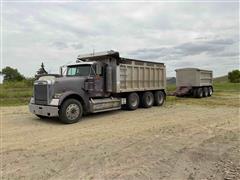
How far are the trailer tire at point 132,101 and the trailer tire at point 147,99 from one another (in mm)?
610

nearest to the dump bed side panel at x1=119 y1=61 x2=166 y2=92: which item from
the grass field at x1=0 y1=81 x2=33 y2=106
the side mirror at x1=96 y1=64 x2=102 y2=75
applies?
the side mirror at x1=96 y1=64 x2=102 y2=75

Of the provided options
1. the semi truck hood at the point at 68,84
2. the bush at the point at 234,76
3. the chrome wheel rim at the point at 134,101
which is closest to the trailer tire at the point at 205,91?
the chrome wheel rim at the point at 134,101

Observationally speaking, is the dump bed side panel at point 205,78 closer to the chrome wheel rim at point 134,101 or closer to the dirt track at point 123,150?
the chrome wheel rim at point 134,101

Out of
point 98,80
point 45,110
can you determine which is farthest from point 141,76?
point 45,110

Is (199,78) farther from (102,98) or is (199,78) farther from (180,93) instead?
(102,98)

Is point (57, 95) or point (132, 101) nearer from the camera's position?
point (57, 95)

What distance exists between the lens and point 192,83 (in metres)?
23.2

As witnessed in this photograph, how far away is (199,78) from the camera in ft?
77.6

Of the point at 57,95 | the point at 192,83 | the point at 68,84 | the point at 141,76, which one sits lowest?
the point at 57,95

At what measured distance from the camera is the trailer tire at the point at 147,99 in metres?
14.8

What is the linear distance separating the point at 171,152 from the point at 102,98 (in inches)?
266

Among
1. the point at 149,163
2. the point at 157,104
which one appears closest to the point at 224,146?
the point at 149,163

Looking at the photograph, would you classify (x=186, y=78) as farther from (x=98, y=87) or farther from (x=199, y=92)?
(x=98, y=87)

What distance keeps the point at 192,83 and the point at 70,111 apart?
15293 millimetres
